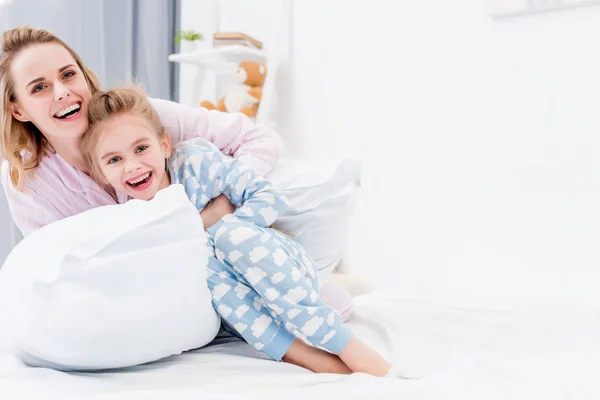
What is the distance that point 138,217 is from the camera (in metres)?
0.90

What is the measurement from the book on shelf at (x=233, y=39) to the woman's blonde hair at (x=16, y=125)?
2.68 ft

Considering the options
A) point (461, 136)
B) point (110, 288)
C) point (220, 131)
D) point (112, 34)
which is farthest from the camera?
point (112, 34)

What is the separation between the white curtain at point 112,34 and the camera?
1.96m

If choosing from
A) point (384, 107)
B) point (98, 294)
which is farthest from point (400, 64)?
point (98, 294)

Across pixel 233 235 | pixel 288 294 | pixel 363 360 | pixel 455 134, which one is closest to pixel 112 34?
pixel 455 134

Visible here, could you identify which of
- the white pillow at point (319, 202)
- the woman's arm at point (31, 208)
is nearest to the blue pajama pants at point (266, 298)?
the white pillow at point (319, 202)

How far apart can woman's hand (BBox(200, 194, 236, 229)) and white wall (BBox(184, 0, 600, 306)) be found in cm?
70

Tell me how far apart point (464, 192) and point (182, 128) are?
0.82 metres

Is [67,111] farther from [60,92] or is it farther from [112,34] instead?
[112,34]

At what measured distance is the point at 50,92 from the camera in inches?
46.8

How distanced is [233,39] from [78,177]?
3.14 ft

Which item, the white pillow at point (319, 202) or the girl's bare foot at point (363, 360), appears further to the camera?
the white pillow at point (319, 202)

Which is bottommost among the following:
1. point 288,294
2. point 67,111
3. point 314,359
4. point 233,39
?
point 314,359

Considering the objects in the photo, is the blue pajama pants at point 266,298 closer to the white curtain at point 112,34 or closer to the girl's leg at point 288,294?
the girl's leg at point 288,294
